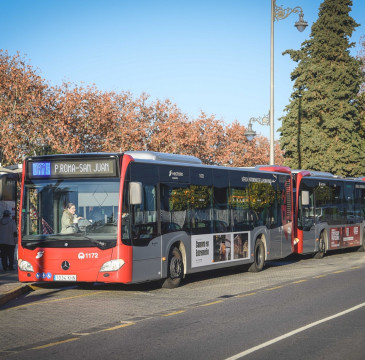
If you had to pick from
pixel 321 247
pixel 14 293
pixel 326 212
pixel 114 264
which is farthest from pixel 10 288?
pixel 326 212

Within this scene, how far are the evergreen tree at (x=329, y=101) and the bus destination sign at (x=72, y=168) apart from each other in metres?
37.1

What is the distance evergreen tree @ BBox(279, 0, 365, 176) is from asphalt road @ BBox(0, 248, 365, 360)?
113ft

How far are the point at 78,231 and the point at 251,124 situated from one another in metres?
18.7

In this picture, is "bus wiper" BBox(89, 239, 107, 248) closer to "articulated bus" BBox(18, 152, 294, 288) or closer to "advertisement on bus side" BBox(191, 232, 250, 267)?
"articulated bus" BBox(18, 152, 294, 288)

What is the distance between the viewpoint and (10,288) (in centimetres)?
1484

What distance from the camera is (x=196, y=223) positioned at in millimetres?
16984

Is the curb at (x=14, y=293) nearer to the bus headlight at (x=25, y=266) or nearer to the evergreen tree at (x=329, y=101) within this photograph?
the bus headlight at (x=25, y=266)

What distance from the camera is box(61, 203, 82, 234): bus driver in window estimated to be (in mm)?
14409

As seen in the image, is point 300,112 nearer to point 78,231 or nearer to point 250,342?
point 78,231

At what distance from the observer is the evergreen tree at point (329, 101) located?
51094mm

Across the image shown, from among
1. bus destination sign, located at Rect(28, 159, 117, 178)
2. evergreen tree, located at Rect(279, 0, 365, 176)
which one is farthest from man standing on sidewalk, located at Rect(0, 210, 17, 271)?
evergreen tree, located at Rect(279, 0, 365, 176)

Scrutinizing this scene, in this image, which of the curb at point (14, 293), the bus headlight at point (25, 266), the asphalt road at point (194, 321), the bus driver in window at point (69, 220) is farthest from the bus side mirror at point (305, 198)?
the bus headlight at point (25, 266)

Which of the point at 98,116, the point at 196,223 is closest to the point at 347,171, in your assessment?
the point at 98,116

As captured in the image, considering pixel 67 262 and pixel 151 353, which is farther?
pixel 67 262
